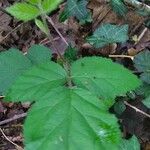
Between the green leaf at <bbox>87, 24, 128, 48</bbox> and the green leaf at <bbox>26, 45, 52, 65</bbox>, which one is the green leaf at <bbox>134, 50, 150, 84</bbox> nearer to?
the green leaf at <bbox>87, 24, 128, 48</bbox>

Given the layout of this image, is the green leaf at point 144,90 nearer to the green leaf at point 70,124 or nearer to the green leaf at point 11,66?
the green leaf at point 11,66

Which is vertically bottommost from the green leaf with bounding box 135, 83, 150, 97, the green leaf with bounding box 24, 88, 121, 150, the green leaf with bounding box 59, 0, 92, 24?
the green leaf with bounding box 135, 83, 150, 97

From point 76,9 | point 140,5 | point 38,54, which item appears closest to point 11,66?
point 38,54

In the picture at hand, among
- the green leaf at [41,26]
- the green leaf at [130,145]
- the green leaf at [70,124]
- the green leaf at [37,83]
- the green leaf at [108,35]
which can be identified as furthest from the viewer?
the green leaf at [108,35]


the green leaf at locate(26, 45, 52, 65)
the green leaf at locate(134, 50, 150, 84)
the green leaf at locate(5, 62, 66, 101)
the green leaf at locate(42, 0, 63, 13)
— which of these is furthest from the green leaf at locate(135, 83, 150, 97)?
the green leaf at locate(42, 0, 63, 13)

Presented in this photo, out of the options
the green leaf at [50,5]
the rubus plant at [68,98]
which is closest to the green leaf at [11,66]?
the rubus plant at [68,98]

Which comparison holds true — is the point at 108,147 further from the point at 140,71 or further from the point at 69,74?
the point at 140,71

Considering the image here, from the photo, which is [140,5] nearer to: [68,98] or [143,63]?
[143,63]
